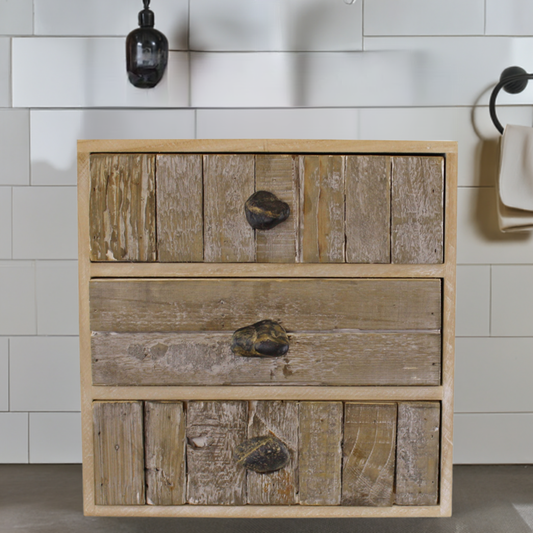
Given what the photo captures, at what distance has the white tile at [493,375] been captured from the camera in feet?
3.32

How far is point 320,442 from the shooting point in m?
0.66

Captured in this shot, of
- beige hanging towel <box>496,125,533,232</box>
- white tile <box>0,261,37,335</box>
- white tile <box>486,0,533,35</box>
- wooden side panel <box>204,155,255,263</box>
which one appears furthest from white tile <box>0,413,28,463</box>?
white tile <box>486,0,533,35</box>

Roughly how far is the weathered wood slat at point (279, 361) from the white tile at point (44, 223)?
1.43 feet

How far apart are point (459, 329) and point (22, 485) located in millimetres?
1037

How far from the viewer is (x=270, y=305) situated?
65 centimetres

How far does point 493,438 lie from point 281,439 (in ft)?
Result: 2.13

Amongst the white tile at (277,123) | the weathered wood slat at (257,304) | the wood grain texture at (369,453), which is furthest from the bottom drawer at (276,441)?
the white tile at (277,123)

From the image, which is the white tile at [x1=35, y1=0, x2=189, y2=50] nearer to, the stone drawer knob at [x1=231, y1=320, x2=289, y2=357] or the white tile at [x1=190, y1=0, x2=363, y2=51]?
the white tile at [x1=190, y1=0, x2=363, y2=51]

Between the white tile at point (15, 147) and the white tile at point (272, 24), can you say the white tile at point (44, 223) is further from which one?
the white tile at point (272, 24)

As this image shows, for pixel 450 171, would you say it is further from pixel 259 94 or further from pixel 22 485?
pixel 22 485

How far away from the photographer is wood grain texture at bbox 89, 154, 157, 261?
653mm

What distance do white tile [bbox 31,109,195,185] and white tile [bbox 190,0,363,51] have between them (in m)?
0.18

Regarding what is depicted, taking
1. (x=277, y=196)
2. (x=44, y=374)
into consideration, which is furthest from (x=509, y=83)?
(x=44, y=374)

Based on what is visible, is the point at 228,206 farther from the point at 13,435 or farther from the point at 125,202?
the point at 13,435
